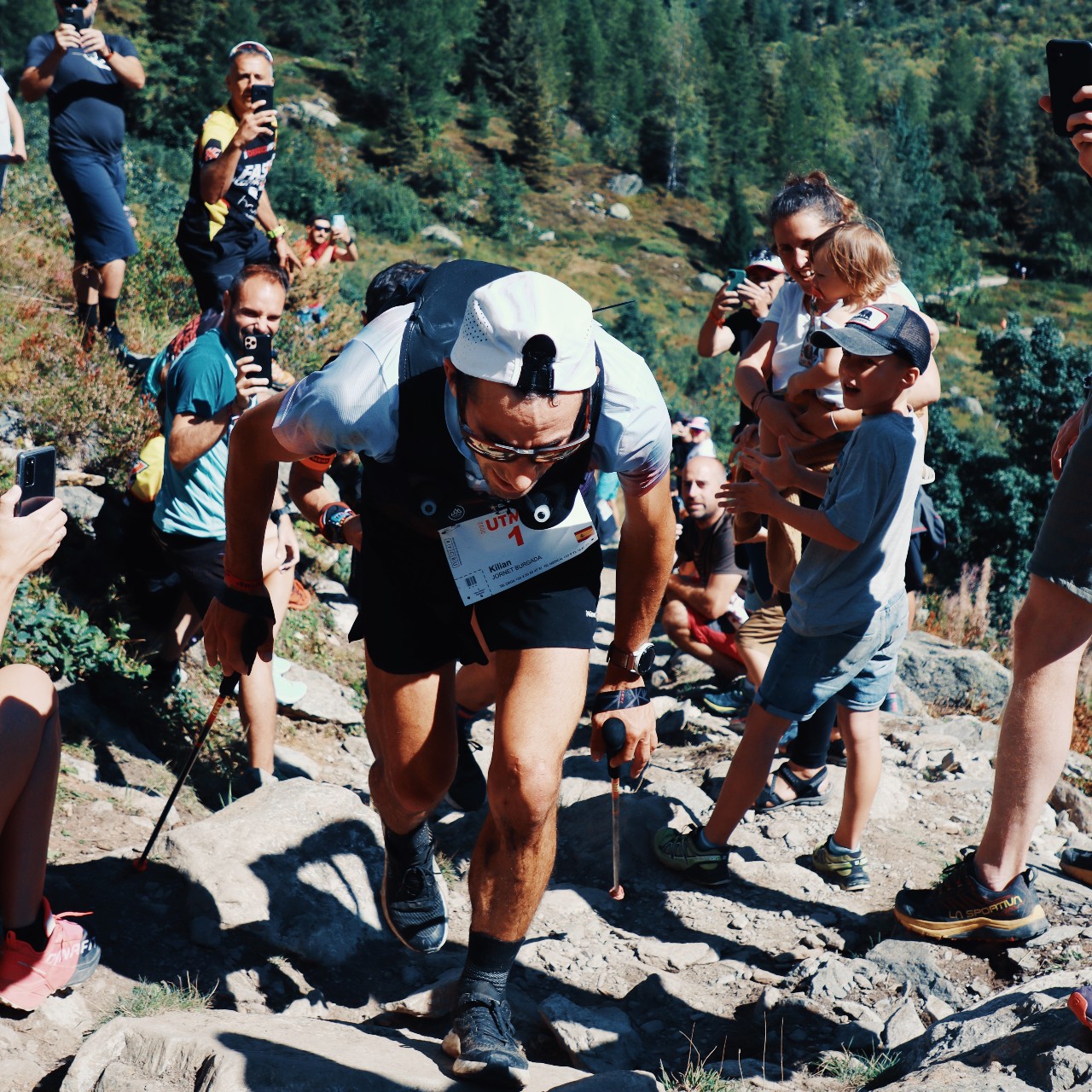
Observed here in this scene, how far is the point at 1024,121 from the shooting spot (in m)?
68.9

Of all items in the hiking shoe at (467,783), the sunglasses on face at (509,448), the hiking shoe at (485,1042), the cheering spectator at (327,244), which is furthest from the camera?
the cheering spectator at (327,244)

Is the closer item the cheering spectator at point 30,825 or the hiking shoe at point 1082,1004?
the hiking shoe at point 1082,1004

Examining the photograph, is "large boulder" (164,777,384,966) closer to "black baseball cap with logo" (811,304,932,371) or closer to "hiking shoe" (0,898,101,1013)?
"hiking shoe" (0,898,101,1013)

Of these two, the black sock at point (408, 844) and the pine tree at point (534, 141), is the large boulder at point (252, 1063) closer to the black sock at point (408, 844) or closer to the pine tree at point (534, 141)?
the black sock at point (408, 844)

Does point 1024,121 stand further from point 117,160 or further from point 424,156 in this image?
point 117,160

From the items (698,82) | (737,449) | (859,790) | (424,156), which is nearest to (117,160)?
(737,449)

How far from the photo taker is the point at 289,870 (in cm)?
373

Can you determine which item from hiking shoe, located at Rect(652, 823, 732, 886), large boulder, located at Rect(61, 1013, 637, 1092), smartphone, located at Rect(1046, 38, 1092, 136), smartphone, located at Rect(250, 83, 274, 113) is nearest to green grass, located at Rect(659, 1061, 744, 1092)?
large boulder, located at Rect(61, 1013, 637, 1092)

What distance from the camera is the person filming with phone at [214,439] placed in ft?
14.4

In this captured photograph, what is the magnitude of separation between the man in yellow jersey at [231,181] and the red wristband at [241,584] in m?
3.46

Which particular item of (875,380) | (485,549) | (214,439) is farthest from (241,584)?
(875,380)

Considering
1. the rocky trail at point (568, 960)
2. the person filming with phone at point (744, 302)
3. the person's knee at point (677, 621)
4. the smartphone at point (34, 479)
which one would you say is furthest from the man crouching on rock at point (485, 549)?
the person's knee at point (677, 621)

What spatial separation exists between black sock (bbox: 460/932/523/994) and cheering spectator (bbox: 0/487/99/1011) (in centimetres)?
112

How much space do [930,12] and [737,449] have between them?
455ft
